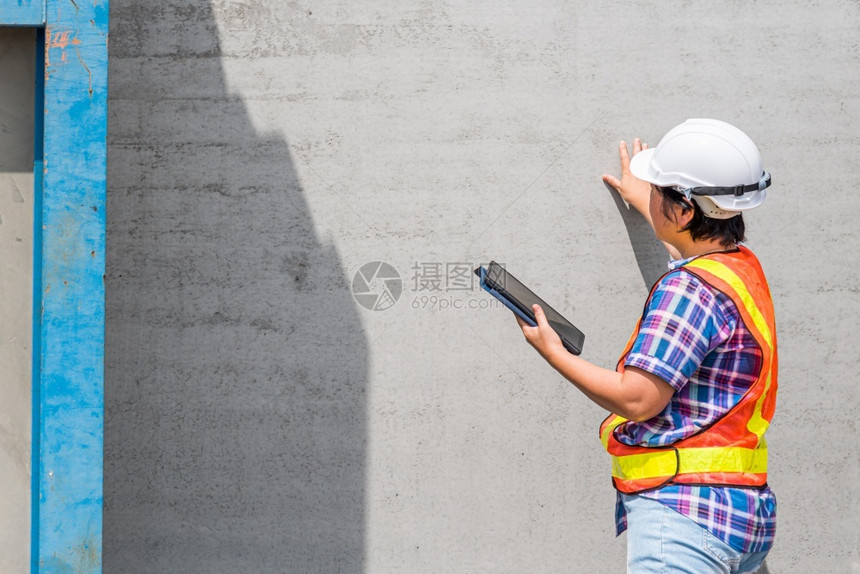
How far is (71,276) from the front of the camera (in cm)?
212

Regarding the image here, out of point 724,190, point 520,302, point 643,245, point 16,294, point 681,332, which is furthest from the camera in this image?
point 643,245

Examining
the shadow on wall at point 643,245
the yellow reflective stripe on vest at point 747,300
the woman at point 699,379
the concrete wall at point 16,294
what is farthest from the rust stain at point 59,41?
the shadow on wall at point 643,245

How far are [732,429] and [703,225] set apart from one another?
1.59 feet

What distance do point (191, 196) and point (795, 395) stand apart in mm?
2460

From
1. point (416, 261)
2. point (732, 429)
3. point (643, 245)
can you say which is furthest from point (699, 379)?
point (416, 261)

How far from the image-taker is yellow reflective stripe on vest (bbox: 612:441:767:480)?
183 cm

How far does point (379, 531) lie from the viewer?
311cm

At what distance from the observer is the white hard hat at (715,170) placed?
1868 millimetres

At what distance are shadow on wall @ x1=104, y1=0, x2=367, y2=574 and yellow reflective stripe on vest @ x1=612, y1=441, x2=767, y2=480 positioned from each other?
144cm

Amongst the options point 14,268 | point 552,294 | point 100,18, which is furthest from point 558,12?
point 14,268

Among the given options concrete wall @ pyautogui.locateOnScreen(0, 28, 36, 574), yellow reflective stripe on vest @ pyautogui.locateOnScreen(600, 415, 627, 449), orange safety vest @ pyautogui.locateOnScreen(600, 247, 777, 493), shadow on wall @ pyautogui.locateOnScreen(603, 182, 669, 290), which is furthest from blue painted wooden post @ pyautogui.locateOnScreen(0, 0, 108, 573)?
shadow on wall @ pyautogui.locateOnScreen(603, 182, 669, 290)

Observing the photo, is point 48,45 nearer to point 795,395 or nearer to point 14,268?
point 14,268

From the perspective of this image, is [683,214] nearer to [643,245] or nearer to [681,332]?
[681,332]

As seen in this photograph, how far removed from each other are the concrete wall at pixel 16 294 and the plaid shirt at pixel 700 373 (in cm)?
166
